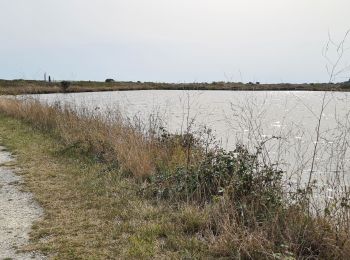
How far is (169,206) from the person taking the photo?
538cm

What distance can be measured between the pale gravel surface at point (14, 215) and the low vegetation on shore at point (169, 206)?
0.51ft

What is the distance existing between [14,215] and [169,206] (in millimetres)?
1952

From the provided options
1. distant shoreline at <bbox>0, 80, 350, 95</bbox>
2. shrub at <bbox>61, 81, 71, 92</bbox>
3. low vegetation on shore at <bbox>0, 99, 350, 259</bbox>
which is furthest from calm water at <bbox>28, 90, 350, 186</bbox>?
shrub at <bbox>61, 81, 71, 92</bbox>

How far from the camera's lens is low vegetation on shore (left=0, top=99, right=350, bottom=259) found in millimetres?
3943

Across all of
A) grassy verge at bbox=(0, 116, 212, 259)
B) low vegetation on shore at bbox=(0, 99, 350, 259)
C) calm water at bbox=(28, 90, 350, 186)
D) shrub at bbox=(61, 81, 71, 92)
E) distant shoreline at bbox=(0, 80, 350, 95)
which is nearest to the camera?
low vegetation on shore at bbox=(0, 99, 350, 259)

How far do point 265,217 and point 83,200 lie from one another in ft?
8.51

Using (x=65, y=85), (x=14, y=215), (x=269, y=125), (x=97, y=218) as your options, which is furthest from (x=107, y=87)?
(x=97, y=218)

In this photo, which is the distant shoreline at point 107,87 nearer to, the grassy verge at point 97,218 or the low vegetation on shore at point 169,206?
the low vegetation on shore at point 169,206

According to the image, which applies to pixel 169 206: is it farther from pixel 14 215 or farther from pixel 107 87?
pixel 107 87

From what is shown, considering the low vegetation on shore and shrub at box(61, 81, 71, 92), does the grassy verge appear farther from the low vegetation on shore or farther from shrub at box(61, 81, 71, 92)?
shrub at box(61, 81, 71, 92)

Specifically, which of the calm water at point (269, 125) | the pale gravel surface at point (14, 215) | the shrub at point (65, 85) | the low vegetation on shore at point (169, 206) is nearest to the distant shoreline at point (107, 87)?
the calm water at point (269, 125)

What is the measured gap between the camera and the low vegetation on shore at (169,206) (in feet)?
12.9

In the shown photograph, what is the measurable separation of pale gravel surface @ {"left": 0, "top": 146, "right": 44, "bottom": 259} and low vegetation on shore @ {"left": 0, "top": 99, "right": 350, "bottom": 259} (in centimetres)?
15

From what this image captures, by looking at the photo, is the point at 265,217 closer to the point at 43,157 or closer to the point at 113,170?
the point at 113,170
